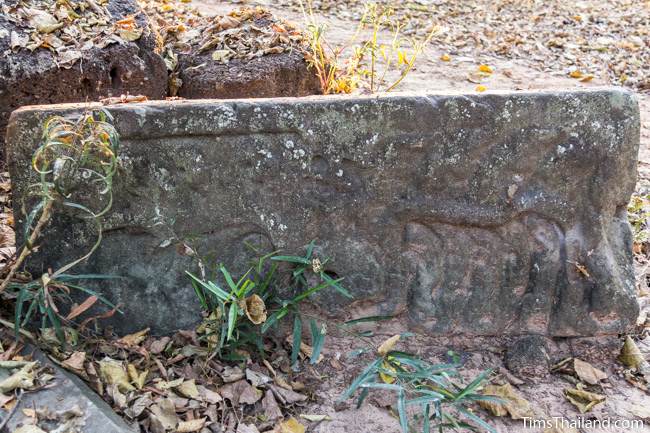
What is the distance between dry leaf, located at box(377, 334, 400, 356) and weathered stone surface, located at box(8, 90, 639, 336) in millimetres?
153

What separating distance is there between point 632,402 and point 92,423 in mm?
1558

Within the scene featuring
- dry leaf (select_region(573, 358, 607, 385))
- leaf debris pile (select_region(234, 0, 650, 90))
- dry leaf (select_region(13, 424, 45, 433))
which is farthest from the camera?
leaf debris pile (select_region(234, 0, 650, 90))

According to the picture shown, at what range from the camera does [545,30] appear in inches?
250

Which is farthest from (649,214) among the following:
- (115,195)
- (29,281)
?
(29,281)

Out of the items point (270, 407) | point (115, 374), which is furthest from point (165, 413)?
point (270, 407)

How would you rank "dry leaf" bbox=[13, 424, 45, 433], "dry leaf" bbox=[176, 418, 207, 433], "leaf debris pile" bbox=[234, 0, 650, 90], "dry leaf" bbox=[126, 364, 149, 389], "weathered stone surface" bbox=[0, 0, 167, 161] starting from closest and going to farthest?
"dry leaf" bbox=[13, 424, 45, 433] < "dry leaf" bbox=[176, 418, 207, 433] < "dry leaf" bbox=[126, 364, 149, 389] < "weathered stone surface" bbox=[0, 0, 167, 161] < "leaf debris pile" bbox=[234, 0, 650, 90]

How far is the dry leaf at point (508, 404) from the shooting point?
211 cm

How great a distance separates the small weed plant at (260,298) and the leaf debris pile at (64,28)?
1266mm

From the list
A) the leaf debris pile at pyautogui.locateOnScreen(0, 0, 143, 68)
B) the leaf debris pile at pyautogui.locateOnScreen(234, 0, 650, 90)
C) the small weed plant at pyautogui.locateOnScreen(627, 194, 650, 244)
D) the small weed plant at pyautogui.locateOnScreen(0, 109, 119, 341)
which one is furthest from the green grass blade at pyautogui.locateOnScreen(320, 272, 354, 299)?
the leaf debris pile at pyautogui.locateOnScreen(234, 0, 650, 90)

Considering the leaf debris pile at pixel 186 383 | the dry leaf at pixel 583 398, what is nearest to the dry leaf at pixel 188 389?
the leaf debris pile at pixel 186 383

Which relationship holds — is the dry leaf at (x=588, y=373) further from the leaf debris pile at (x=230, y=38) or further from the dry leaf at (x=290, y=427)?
the leaf debris pile at (x=230, y=38)

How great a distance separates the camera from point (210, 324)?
212 cm

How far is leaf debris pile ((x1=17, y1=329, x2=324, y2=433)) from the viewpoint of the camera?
1.93 meters

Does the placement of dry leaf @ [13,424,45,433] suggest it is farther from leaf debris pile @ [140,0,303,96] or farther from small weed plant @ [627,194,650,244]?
small weed plant @ [627,194,650,244]
